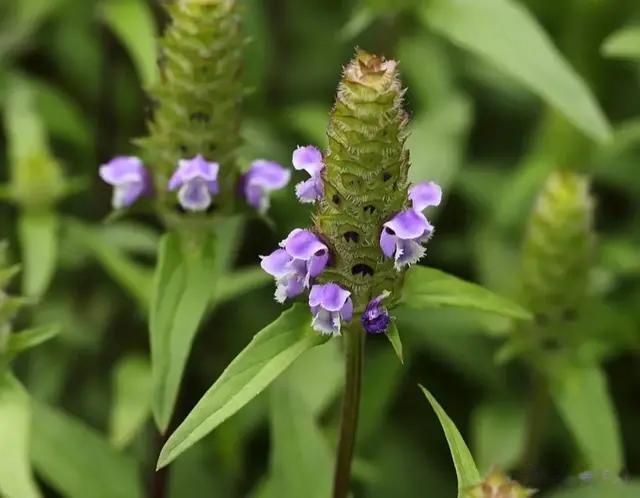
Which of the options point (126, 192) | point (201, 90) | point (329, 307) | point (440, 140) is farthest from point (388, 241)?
point (440, 140)

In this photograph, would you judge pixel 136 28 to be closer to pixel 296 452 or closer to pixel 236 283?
pixel 236 283

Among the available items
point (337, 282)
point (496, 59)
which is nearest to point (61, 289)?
point (496, 59)

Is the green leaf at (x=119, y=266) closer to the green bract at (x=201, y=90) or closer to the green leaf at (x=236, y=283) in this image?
the green leaf at (x=236, y=283)

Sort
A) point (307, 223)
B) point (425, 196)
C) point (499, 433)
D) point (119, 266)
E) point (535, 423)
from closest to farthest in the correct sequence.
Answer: point (425, 196), point (119, 266), point (535, 423), point (499, 433), point (307, 223)

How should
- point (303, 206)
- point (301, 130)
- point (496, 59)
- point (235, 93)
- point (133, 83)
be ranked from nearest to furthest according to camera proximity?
1. point (235, 93)
2. point (496, 59)
3. point (303, 206)
4. point (301, 130)
5. point (133, 83)

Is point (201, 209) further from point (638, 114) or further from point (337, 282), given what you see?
point (638, 114)

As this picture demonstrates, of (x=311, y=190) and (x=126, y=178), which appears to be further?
(x=126, y=178)

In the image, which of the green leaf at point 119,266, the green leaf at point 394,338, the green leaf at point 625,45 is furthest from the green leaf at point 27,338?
the green leaf at point 625,45
